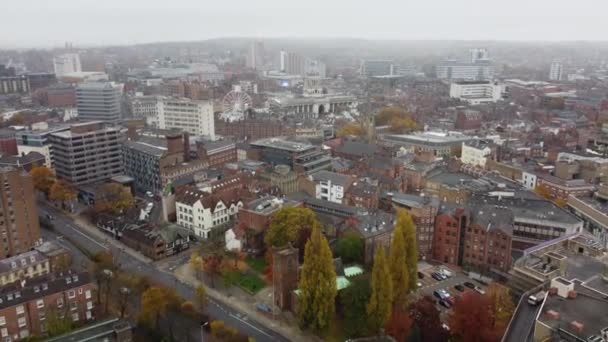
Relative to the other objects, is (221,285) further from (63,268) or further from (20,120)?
(20,120)

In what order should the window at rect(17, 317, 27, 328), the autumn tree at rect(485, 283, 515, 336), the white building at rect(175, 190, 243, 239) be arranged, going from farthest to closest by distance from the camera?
the white building at rect(175, 190, 243, 239), the window at rect(17, 317, 27, 328), the autumn tree at rect(485, 283, 515, 336)

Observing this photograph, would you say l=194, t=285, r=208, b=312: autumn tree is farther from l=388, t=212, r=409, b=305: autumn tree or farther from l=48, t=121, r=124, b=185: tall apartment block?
l=48, t=121, r=124, b=185: tall apartment block

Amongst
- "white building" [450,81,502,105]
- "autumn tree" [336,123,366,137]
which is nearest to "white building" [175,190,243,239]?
"autumn tree" [336,123,366,137]

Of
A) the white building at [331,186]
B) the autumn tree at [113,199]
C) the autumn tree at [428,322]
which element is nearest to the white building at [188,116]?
the autumn tree at [113,199]

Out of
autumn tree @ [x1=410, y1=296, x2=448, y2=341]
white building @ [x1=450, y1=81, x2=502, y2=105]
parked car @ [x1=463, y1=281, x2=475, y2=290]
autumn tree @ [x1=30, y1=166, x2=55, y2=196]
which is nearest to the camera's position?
autumn tree @ [x1=410, y1=296, x2=448, y2=341]

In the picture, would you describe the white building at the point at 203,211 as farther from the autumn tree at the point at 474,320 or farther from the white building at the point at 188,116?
the white building at the point at 188,116

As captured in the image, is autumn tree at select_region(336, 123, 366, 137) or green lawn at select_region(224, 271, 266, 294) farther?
autumn tree at select_region(336, 123, 366, 137)

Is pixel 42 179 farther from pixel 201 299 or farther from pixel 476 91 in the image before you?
pixel 476 91
